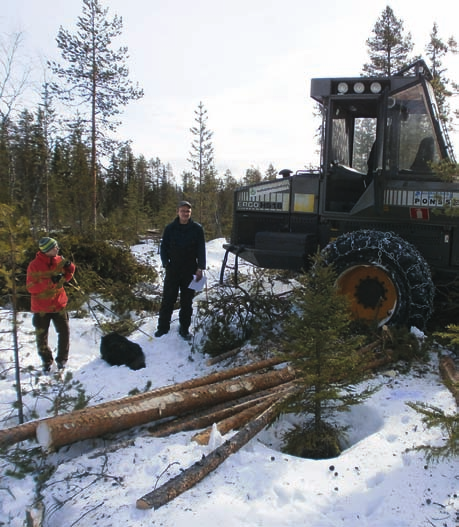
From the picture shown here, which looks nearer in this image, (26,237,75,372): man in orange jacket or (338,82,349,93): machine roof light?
(26,237,75,372): man in orange jacket

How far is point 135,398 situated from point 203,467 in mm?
1211

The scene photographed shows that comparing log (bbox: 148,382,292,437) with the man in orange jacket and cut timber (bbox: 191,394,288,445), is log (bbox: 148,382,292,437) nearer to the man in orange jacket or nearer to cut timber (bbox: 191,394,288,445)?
cut timber (bbox: 191,394,288,445)

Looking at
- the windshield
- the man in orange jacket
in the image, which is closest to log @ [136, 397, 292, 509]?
the man in orange jacket

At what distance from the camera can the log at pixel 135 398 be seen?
3.24m

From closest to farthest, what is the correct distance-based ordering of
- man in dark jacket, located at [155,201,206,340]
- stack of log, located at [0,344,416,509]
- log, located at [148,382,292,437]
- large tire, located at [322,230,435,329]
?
stack of log, located at [0,344,416,509] < log, located at [148,382,292,437] < large tire, located at [322,230,435,329] < man in dark jacket, located at [155,201,206,340]

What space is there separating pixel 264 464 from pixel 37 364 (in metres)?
4.00

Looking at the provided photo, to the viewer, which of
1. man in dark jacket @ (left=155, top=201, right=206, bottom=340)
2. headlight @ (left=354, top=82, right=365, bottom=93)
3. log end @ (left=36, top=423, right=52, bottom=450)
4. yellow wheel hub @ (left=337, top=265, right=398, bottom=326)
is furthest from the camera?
man in dark jacket @ (left=155, top=201, right=206, bottom=340)

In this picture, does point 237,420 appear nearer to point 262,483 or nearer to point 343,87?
point 262,483

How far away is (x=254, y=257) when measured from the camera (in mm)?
7152

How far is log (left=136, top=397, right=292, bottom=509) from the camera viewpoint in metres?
2.62

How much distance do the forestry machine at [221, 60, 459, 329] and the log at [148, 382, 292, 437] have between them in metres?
2.08

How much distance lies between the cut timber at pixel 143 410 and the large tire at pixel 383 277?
1.69 meters

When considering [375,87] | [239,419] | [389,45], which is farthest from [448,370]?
[389,45]

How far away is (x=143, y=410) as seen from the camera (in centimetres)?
360
